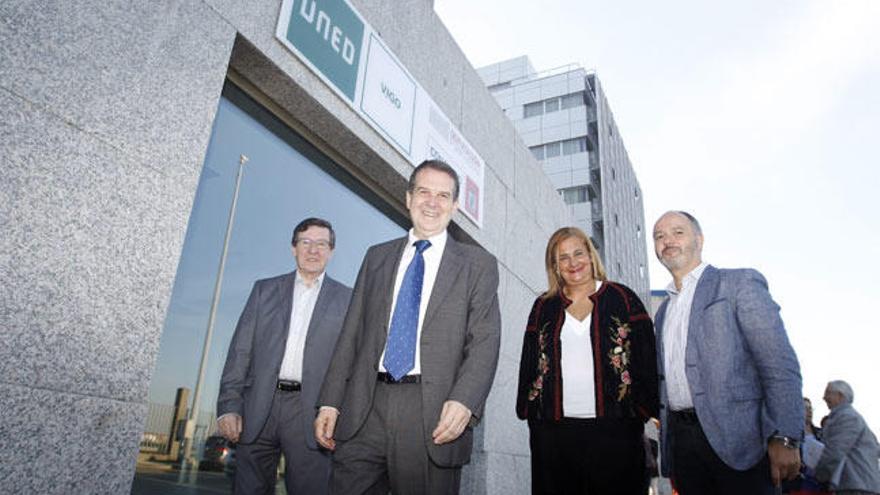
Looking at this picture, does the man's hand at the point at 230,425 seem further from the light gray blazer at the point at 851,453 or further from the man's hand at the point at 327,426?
the light gray blazer at the point at 851,453

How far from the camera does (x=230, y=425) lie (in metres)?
2.94

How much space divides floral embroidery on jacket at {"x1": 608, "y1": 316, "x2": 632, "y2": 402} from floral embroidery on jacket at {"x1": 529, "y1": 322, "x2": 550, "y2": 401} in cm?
32

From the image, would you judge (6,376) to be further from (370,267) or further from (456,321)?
(456,321)

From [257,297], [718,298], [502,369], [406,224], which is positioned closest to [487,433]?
[502,369]

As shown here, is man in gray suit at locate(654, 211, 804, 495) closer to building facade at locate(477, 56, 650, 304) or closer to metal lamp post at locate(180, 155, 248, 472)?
metal lamp post at locate(180, 155, 248, 472)

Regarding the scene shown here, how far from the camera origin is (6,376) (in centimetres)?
193

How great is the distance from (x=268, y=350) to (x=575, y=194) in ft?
93.5

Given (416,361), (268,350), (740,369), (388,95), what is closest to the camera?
(416,361)

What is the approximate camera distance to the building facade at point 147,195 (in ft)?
6.74

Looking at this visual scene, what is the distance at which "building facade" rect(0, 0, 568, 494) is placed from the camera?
2.05m

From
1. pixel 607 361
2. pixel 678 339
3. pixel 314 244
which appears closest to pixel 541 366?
pixel 607 361

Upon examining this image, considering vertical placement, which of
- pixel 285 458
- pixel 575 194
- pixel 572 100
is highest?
pixel 572 100

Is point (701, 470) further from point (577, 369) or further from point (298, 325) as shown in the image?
point (298, 325)

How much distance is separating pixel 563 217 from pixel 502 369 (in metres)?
4.08
